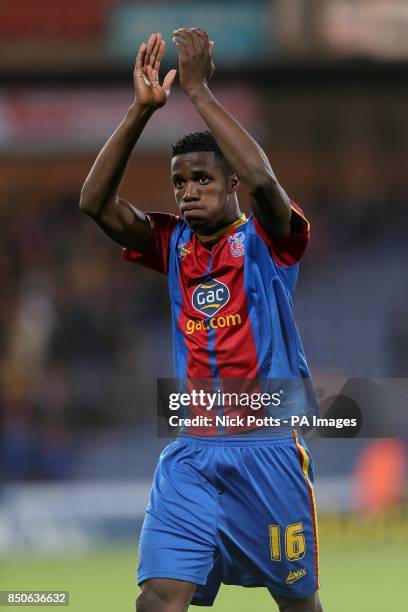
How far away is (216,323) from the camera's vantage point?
4.59m

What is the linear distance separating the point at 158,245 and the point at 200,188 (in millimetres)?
382

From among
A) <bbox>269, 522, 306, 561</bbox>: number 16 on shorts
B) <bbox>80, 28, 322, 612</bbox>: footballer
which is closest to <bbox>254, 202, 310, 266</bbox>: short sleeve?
<bbox>80, 28, 322, 612</bbox>: footballer

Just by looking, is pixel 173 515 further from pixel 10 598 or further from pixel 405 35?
pixel 405 35

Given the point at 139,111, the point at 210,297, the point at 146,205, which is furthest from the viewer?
the point at 146,205

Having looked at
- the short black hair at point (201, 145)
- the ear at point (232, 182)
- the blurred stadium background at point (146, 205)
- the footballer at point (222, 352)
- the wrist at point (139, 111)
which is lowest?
the footballer at point (222, 352)

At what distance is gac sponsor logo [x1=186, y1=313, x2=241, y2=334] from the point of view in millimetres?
4578

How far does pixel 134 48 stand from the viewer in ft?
51.4

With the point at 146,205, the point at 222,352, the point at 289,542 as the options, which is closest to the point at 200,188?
the point at 222,352

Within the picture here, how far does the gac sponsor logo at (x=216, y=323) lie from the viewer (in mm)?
4578

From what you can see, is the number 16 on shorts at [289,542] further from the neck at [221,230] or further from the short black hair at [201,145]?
the short black hair at [201,145]

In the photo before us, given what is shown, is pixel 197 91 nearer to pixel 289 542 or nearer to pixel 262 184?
pixel 262 184

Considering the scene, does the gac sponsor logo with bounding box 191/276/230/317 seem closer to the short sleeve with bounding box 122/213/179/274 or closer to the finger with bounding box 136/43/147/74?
the short sleeve with bounding box 122/213/179/274

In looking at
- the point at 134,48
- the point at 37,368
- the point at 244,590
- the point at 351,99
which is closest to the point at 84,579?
the point at 244,590

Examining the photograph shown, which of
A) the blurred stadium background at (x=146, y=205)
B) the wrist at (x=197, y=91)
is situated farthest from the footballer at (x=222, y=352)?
the blurred stadium background at (x=146, y=205)
